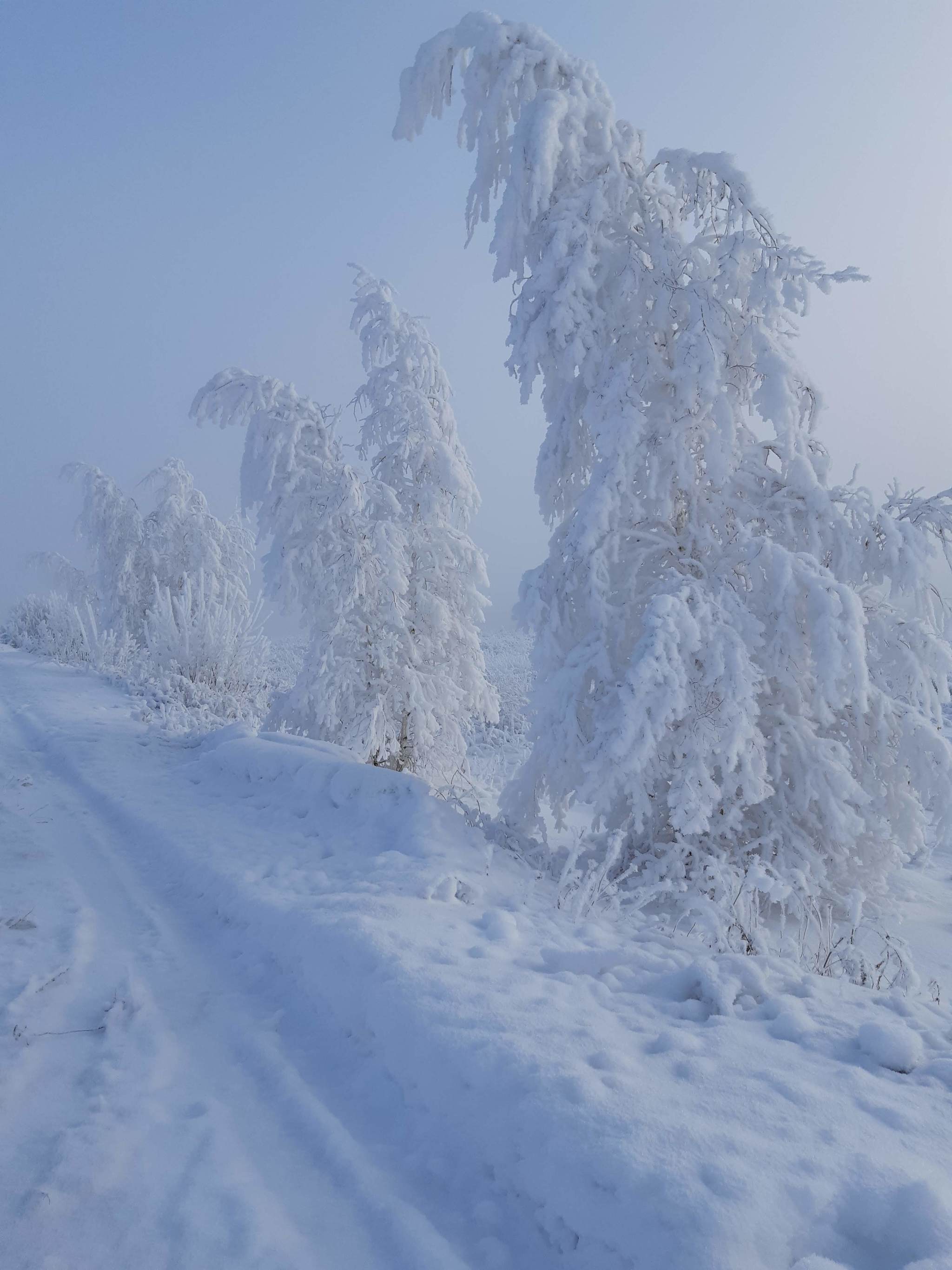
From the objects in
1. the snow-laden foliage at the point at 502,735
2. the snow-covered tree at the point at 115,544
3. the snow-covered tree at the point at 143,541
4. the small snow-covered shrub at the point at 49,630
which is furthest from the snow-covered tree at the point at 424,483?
the snow-covered tree at the point at 115,544

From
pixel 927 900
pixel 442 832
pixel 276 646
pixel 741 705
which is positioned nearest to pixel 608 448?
pixel 741 705

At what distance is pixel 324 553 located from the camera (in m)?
9.30

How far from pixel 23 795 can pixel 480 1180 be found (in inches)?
222

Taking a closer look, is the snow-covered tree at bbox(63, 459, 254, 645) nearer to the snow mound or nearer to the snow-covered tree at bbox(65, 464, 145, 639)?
the snow-covered tree at bbox(65, 464, 145, 639)

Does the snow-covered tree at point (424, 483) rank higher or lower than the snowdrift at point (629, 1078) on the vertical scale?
higher

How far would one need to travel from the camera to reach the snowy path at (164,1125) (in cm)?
179

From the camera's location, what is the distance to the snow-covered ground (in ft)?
5.69

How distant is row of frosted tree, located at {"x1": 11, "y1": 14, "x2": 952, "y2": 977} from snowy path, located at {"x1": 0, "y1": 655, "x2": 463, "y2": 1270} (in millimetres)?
2078

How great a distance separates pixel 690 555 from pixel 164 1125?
191 inches

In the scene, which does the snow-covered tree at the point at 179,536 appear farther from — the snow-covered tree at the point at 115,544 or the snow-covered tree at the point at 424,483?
the snow-covered tree at the point at 424,483

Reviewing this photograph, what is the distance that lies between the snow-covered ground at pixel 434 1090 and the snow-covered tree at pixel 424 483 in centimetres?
583

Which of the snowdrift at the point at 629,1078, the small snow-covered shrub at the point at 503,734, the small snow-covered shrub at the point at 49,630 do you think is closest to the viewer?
the snowdrift at the point at 629,1078

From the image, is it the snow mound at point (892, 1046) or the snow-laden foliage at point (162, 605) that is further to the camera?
the snow-laden foliage at point (162, 605)

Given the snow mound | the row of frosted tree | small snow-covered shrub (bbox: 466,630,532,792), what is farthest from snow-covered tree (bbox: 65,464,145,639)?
the snow mound
